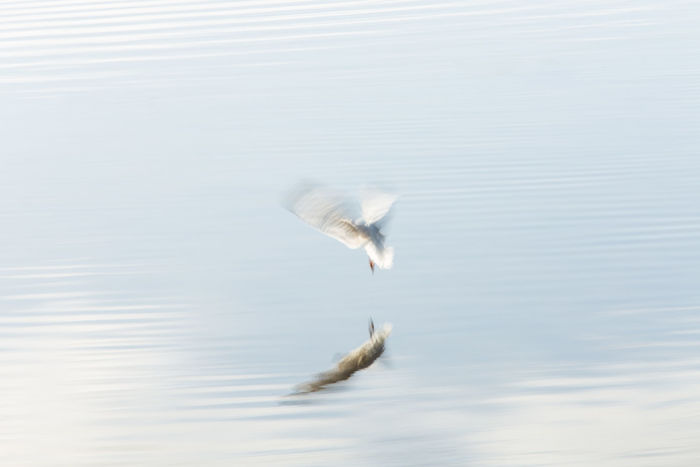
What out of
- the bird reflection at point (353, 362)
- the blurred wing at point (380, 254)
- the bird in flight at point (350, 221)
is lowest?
the bird reflection at point (353, 362)

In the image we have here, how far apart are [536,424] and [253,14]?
1169 cm

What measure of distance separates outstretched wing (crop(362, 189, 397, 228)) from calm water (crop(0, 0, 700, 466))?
0.85 ft

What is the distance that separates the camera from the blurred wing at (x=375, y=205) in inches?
267

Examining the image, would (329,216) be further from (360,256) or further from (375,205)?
(360,256)

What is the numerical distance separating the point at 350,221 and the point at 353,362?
3.06 feet

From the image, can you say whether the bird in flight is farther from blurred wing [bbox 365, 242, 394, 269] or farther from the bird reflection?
the bird reflection

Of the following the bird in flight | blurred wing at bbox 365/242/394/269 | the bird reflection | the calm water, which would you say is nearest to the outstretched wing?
the bird in flight

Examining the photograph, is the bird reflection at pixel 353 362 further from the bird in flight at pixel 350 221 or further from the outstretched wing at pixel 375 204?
the outstretched wing at pixel 375 204

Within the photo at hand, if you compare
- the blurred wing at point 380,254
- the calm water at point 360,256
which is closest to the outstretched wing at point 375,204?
the blurred wing at point 380,254

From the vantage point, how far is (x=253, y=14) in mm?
16266

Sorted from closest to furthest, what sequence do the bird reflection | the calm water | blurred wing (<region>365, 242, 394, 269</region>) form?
the calm water → the bird reflection → blurred wing (<region>365, 242, 394, 269</region>)

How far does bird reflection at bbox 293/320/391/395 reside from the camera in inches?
231

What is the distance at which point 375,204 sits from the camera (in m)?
7.29

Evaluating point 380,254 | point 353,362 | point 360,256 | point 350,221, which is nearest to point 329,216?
point 350,221
